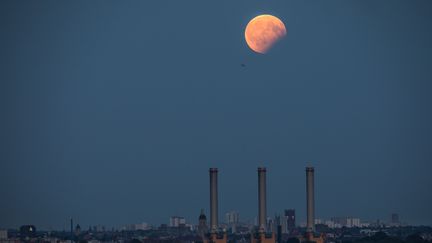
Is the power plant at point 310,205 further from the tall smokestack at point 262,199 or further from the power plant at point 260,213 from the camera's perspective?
the tall smokestack at point 262,199

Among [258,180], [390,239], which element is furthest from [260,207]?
[390,239]

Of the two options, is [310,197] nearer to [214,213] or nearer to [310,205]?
[310,205]

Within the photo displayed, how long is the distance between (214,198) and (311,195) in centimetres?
1346

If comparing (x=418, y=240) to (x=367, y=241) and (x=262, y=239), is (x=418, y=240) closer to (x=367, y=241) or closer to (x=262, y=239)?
(x=367, y=241)

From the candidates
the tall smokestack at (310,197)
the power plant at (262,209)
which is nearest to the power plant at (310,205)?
the tall smokestack at (310,197)

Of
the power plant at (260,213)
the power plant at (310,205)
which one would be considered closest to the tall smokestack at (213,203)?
the power plant at (260,213)

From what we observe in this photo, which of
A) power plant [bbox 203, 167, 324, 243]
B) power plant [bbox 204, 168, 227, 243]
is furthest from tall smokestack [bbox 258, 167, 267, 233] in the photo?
power plant [bbox 204, 168, 227, 243]

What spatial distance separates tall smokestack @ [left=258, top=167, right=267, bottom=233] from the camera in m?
176

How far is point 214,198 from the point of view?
178m

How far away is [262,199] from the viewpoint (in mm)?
175875

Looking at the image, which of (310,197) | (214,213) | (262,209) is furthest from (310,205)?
(214,213)

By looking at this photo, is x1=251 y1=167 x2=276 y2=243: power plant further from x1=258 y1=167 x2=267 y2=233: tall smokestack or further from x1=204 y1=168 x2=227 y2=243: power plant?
x1=204 y1=168 x2=227 y2=243: power plant

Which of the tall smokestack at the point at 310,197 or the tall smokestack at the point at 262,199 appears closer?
the tall smokestack at the point at 262,199

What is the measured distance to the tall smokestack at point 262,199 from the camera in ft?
577
